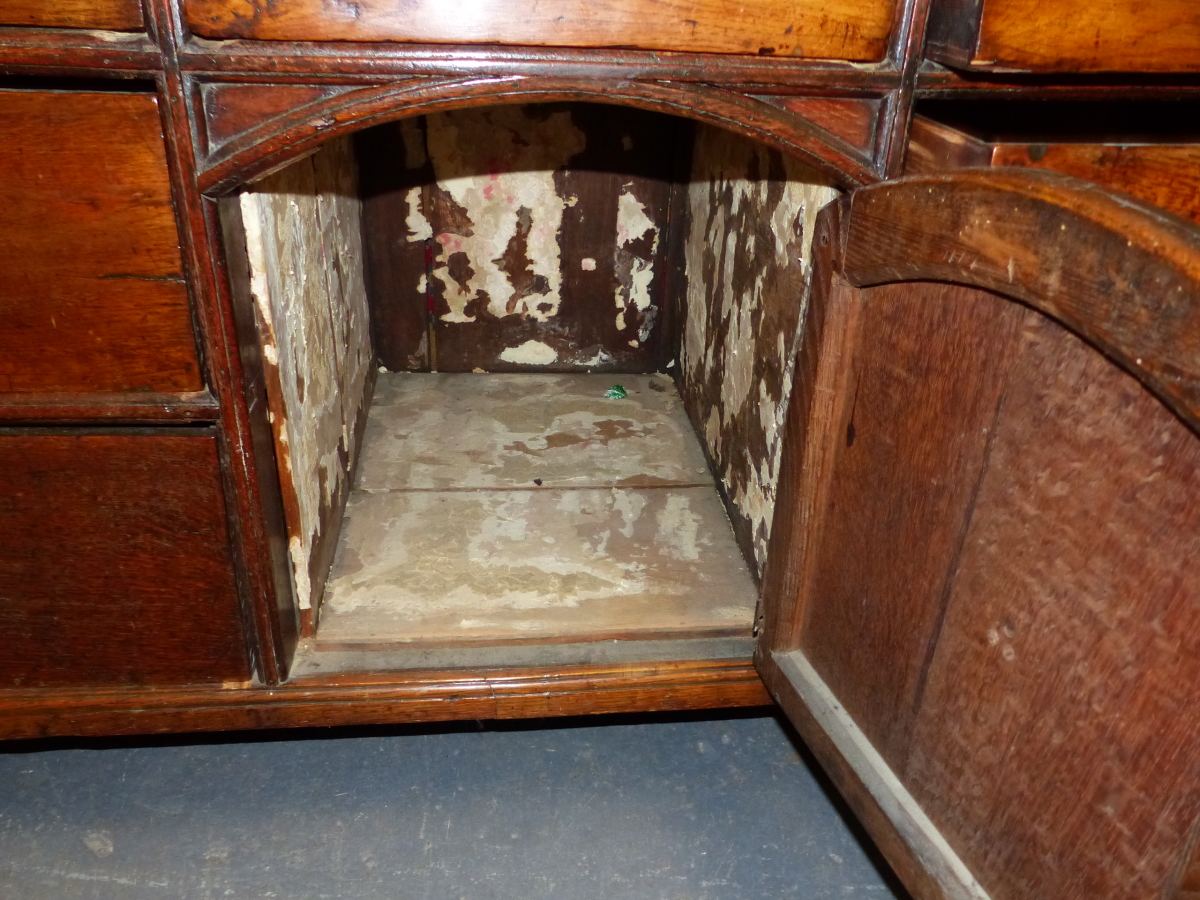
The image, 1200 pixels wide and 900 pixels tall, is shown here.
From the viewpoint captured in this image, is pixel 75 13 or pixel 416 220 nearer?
pixel 75 13

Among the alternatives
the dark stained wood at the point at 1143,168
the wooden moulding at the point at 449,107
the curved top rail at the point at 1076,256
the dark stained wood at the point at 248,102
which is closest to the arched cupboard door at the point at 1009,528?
the curved top rail at the point at 1076,256

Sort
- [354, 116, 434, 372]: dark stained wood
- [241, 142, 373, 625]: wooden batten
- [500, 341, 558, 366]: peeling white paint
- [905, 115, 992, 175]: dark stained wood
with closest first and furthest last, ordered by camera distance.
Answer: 1. [905, 115, 992, 175]: dark stained wood
2. [241, 142, 373, 625]: wooden batten
3. [354, 116, 434, 372]: dark stained wood
4. [500, 341, 558, 366]: peeling white paint

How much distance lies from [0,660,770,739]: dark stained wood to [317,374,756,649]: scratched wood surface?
0.25 feet

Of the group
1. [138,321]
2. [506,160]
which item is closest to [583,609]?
[138,321]

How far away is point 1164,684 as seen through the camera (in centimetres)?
60

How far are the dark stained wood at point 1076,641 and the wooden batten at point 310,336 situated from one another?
840mm

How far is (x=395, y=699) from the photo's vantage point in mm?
1213

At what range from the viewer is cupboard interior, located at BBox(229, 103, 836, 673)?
4.21 feet

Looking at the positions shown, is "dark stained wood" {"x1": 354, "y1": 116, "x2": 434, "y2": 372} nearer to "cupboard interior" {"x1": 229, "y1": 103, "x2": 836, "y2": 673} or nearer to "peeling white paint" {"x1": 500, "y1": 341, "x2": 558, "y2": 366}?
"cupboard interior" {"x1": 229, "y1": 103, "x2": 836, "y2": 673}

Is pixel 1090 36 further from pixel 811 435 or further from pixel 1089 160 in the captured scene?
pixel 811 435

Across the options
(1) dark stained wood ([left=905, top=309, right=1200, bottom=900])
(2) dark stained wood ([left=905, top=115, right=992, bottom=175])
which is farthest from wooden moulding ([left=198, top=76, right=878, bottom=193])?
(1) dark stained wood ([left=905, top=309, right=1200, bottom=900])

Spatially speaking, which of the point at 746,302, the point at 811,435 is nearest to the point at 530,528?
the point at 746,302

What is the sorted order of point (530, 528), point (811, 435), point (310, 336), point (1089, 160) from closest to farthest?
point (1089, 160) → point (811, 435) → point (310, 336) → point (530, 528)

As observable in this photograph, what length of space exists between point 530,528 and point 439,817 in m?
0.52
